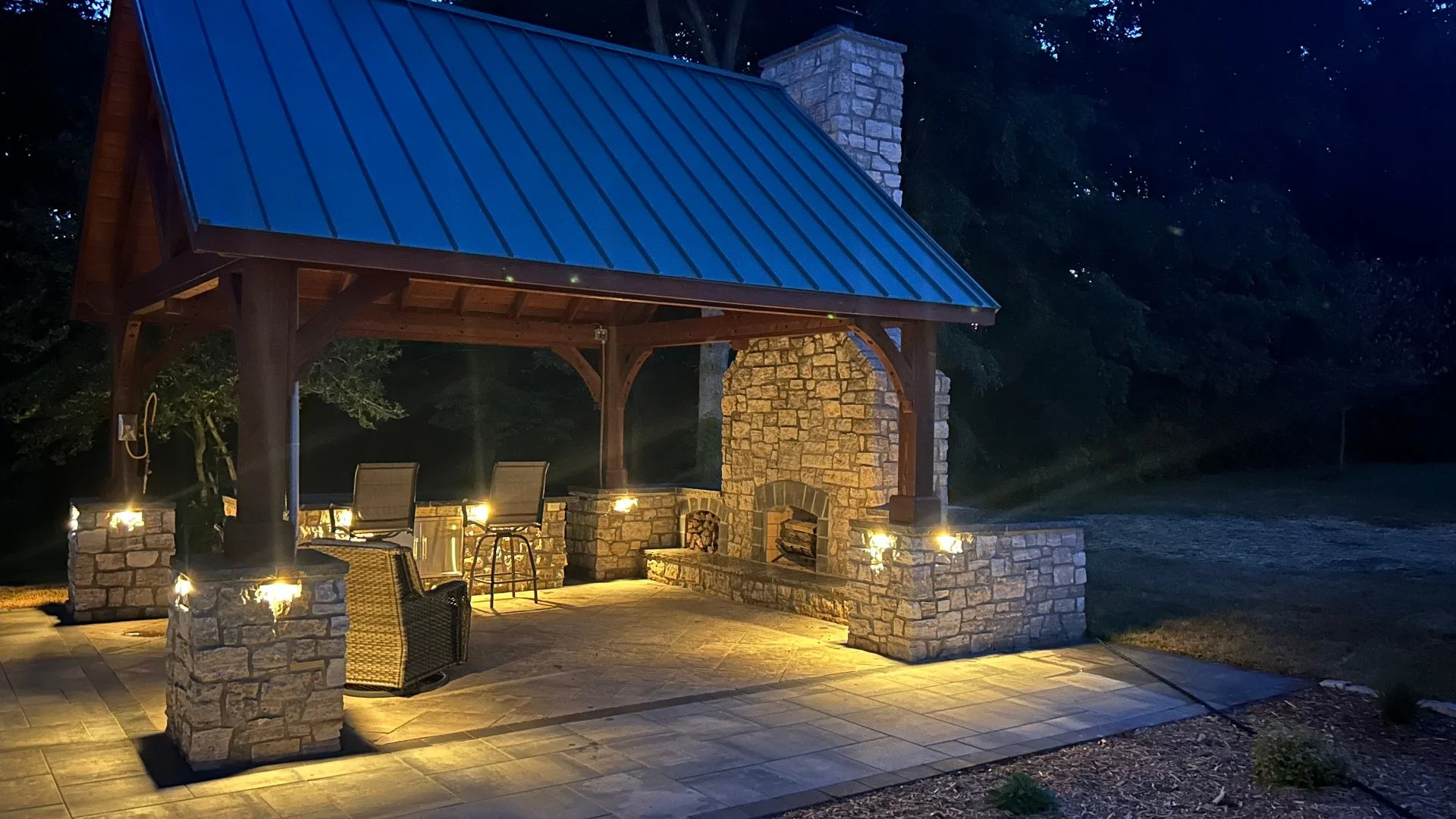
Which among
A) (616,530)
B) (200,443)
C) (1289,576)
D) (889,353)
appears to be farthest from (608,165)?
(1289,576)

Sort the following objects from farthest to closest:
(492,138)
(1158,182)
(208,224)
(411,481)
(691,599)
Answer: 1. (1158,182)
2. (691,599)
3. (411,481)
4. (492,138)
5. (208,224)

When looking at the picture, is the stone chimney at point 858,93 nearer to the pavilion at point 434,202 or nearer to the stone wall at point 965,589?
the pavilion at point 434,202

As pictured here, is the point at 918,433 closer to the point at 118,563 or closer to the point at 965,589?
the point at 965,589

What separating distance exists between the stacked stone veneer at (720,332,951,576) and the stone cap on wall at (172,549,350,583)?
4.51 meters

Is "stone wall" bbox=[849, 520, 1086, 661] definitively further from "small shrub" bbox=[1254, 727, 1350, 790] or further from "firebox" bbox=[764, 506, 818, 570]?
"small shrub" bbox=[1254, 727, 1350, 790]

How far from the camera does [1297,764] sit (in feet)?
16.6

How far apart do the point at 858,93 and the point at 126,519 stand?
7.34m

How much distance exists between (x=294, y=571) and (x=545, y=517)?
215 inches

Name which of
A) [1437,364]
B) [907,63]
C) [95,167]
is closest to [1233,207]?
[1437,364]

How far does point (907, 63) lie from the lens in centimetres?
1681

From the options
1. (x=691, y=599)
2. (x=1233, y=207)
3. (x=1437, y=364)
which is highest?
(x=1233, y=207)

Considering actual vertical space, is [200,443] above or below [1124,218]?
below

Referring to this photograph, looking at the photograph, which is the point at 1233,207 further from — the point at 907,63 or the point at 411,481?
the point at 411,481

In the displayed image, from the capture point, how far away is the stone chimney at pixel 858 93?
10406 mm
